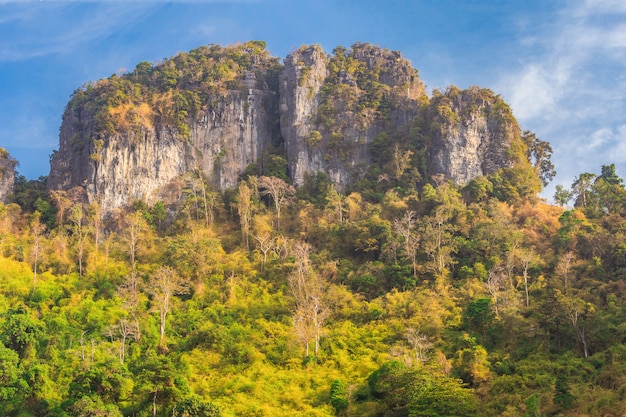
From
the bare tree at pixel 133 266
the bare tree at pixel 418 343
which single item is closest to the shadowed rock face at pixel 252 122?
the bare tree at pixel 133 266

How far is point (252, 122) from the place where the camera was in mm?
58875

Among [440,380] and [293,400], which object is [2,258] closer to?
[293,400]

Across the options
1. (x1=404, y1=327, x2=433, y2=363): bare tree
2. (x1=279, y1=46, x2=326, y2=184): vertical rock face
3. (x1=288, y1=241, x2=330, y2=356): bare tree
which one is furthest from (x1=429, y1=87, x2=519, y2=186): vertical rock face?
(x1=404, y1=327, x2=433, y2=363): bare tree

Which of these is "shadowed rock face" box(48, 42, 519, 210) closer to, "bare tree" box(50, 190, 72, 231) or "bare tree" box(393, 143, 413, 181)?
"bare tree" box(50, 190, 72, 231)

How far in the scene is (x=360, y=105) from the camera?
188ft

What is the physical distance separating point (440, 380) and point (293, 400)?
6.54 m

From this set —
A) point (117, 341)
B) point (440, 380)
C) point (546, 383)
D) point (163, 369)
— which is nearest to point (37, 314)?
point (117, 341)

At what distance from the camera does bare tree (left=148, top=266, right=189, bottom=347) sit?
1348 inches

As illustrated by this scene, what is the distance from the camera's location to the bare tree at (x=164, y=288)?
34.2 metres

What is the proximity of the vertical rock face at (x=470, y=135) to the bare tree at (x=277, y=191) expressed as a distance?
1168cm

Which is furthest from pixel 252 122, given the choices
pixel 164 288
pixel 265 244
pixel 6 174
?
pixel 164 288

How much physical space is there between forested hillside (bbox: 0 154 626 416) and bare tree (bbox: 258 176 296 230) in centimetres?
17

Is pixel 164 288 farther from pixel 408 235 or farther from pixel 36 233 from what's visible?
pixel 408 235

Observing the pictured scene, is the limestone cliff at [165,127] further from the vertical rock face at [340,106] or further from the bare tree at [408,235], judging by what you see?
the bare tree at [408,235]
